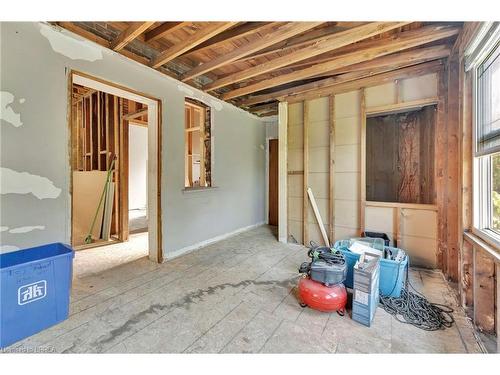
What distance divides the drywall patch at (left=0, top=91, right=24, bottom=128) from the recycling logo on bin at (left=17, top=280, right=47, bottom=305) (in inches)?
50.7

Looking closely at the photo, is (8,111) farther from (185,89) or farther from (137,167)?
(137,167)

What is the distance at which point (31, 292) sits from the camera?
1.63 metres

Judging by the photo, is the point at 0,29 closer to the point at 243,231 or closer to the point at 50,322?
the point at 50,322

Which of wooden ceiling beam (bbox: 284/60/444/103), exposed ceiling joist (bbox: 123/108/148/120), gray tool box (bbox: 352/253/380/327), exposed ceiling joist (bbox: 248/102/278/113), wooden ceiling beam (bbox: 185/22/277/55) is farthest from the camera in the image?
exposed ceiling joist (bbox: 248/102/278/113)

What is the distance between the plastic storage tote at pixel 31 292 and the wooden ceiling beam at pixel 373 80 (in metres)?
3.66

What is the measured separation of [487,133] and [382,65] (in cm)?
147

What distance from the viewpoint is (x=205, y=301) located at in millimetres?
2100

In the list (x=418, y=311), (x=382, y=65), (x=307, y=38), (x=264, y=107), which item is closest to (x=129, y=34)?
(x=307, y=38)

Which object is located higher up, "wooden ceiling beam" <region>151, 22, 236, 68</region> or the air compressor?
"wooden ceiling beam" <region>151, 22, 236, 68</region>

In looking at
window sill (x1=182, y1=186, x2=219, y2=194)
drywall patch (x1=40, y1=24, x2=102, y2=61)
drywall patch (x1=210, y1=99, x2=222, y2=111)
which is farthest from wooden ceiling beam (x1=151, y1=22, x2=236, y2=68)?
window sill (x1=182, y1=186, x2=219, y2=194)

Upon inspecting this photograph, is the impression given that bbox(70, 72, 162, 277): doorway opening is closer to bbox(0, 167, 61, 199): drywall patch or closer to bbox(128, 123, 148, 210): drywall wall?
bbox(0, 167, 61, 199): drywall patch

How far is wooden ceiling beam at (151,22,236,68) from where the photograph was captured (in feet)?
6.77
